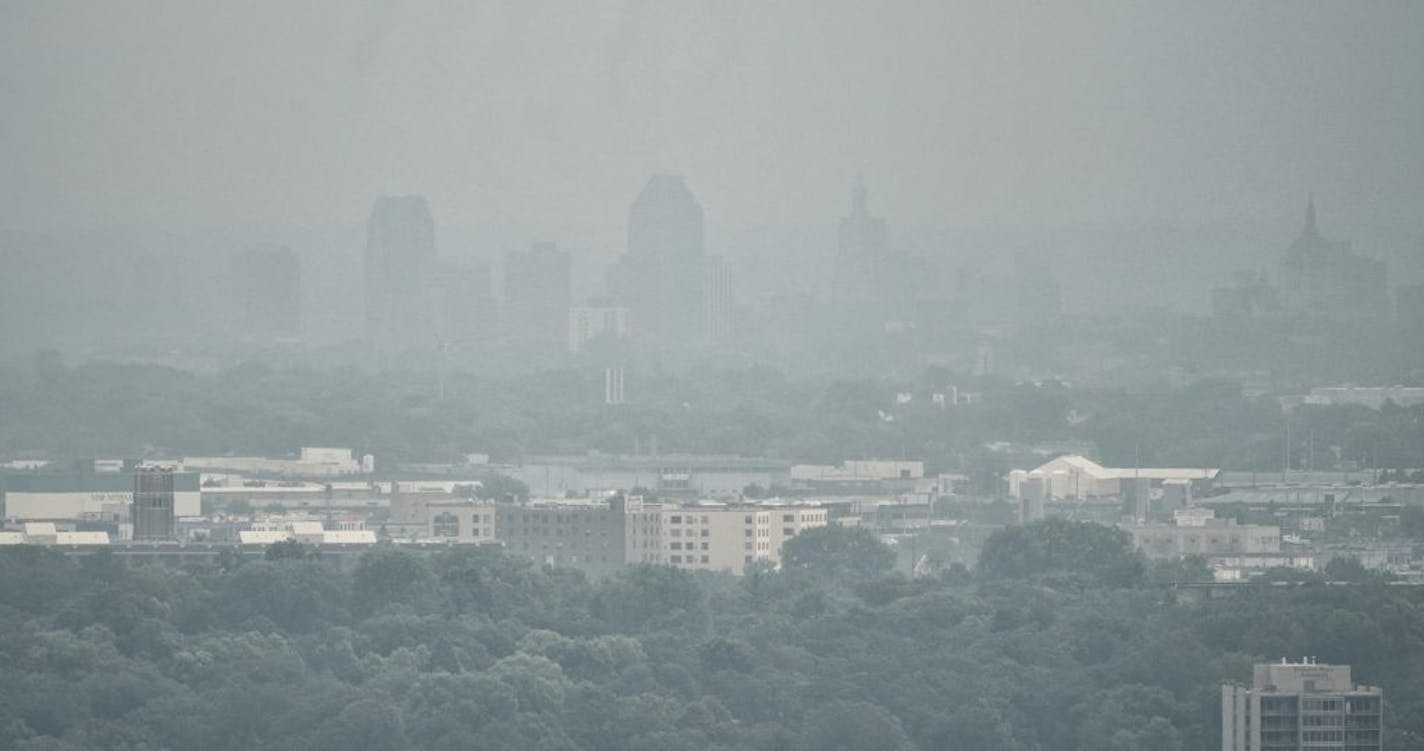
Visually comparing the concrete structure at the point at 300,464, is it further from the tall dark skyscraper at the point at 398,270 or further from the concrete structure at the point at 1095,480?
the tall dark skyscraper at the point at 398,270

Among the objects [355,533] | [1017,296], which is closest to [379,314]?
[1017,296]

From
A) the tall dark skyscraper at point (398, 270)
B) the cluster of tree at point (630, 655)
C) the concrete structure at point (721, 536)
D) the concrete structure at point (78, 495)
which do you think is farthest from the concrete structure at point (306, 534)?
the tall dark skyscraper at point (398, 270)

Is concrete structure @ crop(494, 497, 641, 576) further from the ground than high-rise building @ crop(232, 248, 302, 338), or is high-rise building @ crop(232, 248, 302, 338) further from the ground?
high-rise building @ crop(232, 248, 302, 338)

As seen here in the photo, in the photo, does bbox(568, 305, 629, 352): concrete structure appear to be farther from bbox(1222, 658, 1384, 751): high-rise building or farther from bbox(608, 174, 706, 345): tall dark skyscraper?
bbox(1222, 658, 1384, 751): high-rise building

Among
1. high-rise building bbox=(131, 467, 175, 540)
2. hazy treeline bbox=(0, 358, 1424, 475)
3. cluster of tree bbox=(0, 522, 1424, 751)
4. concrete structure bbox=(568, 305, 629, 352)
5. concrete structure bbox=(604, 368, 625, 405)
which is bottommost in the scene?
cluster of tree bbox=(0, 522, 1424, 751)

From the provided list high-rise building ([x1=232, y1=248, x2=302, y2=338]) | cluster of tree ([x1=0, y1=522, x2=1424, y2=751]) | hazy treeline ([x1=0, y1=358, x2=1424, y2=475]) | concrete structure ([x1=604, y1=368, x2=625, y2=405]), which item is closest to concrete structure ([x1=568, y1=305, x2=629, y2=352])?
high-rise building ([x1=232, y1=248, x2=302, y2=338])
